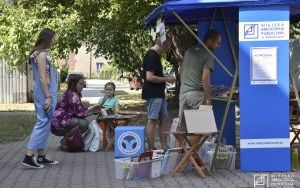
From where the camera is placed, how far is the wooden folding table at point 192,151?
7699 mm

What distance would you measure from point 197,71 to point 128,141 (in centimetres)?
135

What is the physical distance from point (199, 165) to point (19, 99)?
55.1 ft

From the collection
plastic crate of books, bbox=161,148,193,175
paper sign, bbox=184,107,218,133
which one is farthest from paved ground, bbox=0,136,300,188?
paper sign, bbox=184,107,218,133

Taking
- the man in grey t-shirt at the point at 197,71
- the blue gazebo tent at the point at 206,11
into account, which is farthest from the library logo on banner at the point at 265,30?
the man in grey t-shirt at the point at 197,71

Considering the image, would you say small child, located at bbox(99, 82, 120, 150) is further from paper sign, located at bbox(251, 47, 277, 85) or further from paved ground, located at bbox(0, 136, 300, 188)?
Result: paper sign, located at bbox(251, 47, 277, 85)

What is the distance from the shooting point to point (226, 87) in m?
9.11

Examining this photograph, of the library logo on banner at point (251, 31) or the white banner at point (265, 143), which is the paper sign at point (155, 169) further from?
the library logo on banner at point (251, 31)

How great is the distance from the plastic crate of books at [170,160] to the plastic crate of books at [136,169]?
204mm

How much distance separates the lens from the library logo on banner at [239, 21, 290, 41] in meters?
7.88

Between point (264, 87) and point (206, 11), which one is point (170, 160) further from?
point (206, 11)

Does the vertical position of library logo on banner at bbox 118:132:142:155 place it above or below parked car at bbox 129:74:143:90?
below

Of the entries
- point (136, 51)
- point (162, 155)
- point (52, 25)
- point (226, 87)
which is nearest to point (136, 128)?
point (162, 155)

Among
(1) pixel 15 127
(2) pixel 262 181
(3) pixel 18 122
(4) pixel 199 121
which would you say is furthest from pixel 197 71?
(3) pixel 18 122

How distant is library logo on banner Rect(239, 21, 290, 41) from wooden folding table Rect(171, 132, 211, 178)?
4.70 feet
